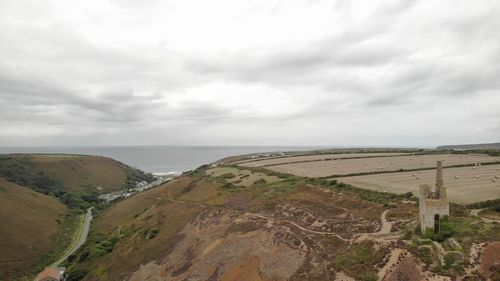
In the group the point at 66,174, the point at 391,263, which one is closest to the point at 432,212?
the point at 391,263

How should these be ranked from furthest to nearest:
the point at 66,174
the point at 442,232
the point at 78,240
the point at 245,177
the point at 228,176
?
Answer: the point at 66,174, the point at 228,176, the point at 245,177, the point at 78,240, the point at 442,232

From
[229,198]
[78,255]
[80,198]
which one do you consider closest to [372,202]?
[229,198]

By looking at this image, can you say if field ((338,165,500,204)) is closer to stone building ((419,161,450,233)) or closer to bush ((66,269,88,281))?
stone building ((419,161,450,233))

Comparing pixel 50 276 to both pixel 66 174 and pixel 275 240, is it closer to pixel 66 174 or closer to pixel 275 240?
pixel 275 240

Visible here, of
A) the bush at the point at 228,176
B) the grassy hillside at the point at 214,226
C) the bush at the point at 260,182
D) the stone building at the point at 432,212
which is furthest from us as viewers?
the bush at the point at 228,176

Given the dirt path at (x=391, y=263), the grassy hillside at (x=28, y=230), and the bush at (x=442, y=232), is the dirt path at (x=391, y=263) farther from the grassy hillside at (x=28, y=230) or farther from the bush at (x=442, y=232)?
the grassy hillside at (x=28, y=230)

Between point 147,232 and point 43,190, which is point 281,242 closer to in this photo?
point 147,232

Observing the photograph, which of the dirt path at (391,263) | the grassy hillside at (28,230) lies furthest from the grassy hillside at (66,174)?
Result: the dirt path at (391,263)
